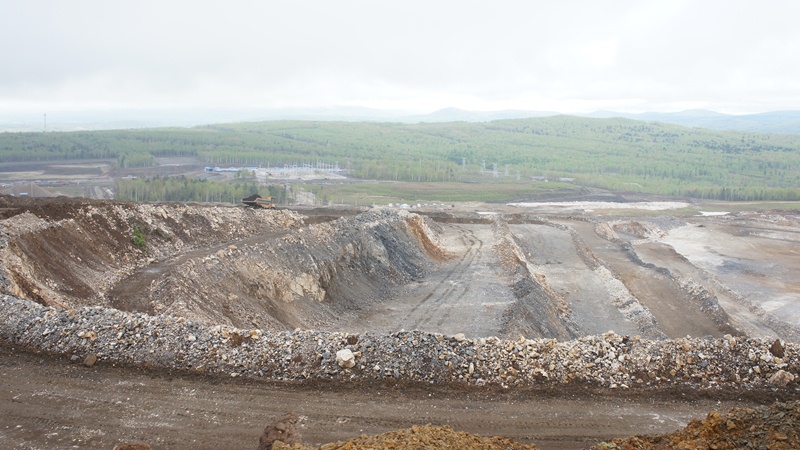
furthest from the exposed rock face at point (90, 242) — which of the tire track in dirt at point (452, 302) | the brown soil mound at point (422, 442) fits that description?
the brown soil mound at point (422, 442)

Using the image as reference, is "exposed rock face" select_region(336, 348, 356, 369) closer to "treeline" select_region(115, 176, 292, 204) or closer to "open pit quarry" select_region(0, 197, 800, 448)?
"open pit quarry" select_region(0, 197, 800, 448)

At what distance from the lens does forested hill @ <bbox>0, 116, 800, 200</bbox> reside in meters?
113

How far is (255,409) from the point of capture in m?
10.4

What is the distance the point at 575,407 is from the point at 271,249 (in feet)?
56.5

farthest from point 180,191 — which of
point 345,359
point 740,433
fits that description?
point 740,433

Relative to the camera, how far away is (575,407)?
10961 millimetres

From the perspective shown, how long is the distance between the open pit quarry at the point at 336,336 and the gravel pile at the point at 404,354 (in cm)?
5

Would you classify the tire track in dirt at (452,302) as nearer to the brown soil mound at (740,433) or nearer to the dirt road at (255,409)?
the dirt road at (255,409)

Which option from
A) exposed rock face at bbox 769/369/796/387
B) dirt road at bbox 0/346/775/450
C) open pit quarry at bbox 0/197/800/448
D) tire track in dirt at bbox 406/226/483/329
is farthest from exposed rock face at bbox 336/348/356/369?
tire track in dirt at bbox 406/226/483/329

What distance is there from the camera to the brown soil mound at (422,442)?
7898mm

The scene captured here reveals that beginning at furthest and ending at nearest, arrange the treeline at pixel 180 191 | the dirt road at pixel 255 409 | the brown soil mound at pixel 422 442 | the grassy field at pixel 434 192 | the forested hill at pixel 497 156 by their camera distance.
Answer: the forested hill at pixel 497 156
the grassy field at pixel 434 192
the treeline at pixel 180 191
the dirt road at pixel 255 409
the brown soil mound at pixel 422 442

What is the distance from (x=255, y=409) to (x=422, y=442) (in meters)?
3.91

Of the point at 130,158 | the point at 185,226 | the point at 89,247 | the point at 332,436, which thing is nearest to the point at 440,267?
the point at 185,226

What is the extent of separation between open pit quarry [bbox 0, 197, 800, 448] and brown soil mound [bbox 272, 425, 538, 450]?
1409 mm
